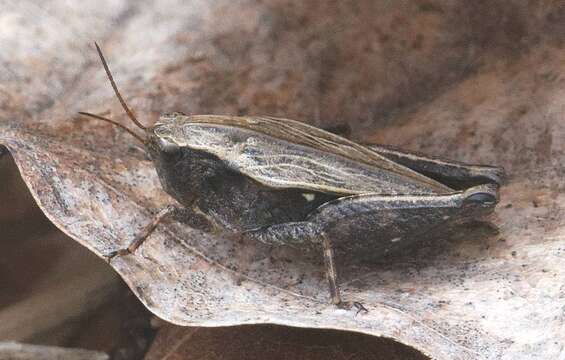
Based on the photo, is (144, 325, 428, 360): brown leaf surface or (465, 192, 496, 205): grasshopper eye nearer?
(144, 325, 428, 360): brown leaf surface

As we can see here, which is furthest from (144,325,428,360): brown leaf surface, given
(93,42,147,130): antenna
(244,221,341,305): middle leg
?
(93,42,147,130): antenna

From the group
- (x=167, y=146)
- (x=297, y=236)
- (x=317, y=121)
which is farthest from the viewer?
Result: (x=317, y=121)

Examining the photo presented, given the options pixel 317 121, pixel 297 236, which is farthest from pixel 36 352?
pixel 317 121

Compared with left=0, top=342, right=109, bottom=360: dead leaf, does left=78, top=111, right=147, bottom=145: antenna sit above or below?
above

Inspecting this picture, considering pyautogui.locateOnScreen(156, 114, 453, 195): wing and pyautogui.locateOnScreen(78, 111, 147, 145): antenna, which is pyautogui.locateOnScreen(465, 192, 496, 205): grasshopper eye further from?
pyautogui.locateOnScreen(78, 111, 147, 145): antenna

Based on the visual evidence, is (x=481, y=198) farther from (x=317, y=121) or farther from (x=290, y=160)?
(x=317, y=121)

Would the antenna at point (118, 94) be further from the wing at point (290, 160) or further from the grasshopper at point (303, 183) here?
the wing at point (290, 160)
